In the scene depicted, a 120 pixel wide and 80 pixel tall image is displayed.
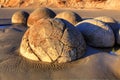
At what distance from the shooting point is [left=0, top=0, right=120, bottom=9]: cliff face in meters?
28.4

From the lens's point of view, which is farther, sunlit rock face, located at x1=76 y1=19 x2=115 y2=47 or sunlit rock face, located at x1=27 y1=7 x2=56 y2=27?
sunlit rock face, located at x1=27 y1=7 x2=56 y2=27

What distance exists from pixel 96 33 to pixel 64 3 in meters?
21.5

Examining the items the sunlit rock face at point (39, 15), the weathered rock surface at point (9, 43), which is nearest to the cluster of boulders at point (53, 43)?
the weathered rock surface at point (9, 43)

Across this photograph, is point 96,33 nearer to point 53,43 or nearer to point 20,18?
point 53,43

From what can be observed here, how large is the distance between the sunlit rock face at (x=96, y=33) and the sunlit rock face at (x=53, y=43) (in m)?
1.42

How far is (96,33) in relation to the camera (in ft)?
28.7

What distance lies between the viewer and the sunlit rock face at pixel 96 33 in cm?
873

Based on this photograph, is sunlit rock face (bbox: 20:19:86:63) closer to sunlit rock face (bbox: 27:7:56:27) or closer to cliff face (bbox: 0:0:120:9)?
sunlit rock face (bbox: 27:7:56:27)

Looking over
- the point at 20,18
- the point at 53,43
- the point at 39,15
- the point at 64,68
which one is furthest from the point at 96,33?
the point at 20,18

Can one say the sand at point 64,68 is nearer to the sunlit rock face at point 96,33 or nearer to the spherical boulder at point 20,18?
the sunlit rock face at point 96,33

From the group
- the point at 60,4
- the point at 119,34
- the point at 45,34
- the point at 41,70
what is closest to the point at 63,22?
the point at 45,34

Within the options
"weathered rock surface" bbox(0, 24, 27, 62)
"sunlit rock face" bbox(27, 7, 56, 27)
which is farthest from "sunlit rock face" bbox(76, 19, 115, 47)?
"sunlit rock face" bbox(27, 7, 56, 27)

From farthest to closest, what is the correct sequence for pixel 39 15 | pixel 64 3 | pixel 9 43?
pixel 64 3, pixel 39 15, pixel 9 43

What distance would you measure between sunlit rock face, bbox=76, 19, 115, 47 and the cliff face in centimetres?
1870
